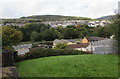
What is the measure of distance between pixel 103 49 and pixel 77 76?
8.65 m

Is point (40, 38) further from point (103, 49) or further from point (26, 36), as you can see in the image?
point (103, 49)

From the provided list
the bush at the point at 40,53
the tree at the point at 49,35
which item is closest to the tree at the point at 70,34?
the tree at the point at 49,35

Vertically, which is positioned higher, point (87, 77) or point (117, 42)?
point (117, 42)

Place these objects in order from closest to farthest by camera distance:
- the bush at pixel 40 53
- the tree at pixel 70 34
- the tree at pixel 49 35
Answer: the bush at pixel 40 53
the tree at pixel 49 35
the tree at pixel 70 34

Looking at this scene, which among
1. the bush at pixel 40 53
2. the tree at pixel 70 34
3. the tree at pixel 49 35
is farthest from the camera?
the tree at pixel 70 34

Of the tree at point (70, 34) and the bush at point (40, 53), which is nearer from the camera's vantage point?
the bush at point (40, 53)

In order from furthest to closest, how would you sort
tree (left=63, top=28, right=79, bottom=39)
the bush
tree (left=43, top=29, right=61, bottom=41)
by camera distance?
tree (left=63, top=28, right=79, bottom=39), tree (left=43, top=29, right=61, bottom=41), the bush

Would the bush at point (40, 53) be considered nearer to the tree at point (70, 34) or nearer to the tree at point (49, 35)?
the tree at point (49, 35)

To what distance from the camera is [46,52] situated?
43.0 ft

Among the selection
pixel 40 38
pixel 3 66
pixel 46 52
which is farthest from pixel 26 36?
pixel 3 66

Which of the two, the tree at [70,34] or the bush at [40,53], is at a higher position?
the tree at [70,34]

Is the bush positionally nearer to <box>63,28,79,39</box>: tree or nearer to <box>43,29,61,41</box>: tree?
<box>43,29,61,41</box>: tree

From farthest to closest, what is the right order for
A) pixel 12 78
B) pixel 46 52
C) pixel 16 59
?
1. pixel 46 52
2. pixel 16 59
3. pixel 12 78

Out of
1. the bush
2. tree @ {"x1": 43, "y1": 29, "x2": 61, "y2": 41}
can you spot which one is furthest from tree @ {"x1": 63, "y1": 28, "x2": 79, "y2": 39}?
the bush
